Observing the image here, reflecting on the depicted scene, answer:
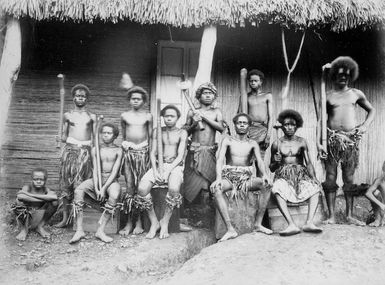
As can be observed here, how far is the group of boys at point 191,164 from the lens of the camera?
5188 mm

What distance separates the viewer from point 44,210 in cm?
533

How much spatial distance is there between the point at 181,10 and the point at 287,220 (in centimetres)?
283

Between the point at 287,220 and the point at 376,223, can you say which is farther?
the point at 376,223

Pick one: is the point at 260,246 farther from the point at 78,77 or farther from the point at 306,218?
the point at 78,77

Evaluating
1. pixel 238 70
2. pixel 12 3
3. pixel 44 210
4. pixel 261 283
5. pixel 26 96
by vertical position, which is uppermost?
pixel 12 3

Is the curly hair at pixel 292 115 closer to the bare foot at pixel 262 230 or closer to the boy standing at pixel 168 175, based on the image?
the boy standing at pixel 168 175

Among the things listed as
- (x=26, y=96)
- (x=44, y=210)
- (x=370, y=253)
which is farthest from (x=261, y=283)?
(x=26, y=96)

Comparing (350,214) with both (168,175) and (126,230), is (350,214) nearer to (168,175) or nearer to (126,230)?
(168,175)

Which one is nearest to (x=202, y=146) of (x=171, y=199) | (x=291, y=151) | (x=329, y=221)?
(x=171, y=199)

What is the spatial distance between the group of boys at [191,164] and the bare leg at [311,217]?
1cm

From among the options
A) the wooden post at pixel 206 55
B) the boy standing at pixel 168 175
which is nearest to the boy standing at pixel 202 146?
the boy standing at pixel 168 175

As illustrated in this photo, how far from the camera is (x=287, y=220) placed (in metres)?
4.98

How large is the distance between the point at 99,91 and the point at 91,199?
2.31 meters

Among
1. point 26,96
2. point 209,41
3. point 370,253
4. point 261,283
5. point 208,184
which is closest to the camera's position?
point 261,283
